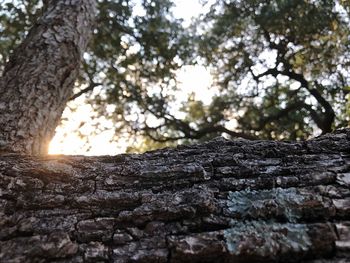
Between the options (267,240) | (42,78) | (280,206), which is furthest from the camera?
(42,78)

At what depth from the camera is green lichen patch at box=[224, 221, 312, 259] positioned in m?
1.94

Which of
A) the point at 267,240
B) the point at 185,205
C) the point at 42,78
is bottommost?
the point at 267,240

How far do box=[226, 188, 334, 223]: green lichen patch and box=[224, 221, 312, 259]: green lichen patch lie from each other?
7cm

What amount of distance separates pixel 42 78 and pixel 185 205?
7.32ft

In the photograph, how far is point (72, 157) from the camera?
9.06 ft

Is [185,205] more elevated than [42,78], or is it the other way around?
[42,78]

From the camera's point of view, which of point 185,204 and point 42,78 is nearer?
point 185,204

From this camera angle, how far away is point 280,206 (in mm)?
2186

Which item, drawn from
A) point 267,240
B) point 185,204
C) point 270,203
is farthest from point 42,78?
point 267,240

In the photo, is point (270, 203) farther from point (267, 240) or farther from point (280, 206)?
point (267, 240)

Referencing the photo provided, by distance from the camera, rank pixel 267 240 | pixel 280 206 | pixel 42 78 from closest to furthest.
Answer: pixel 267 240 → pixel 280 206 → pixel 42 78

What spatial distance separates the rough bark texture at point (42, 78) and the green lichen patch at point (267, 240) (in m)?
1.99

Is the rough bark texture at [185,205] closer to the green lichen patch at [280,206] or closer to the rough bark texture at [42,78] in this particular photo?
the green lichen patch at [280,206]

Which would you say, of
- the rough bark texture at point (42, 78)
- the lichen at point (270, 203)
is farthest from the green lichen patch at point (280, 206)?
the rough bark texture at point (42, 78)
